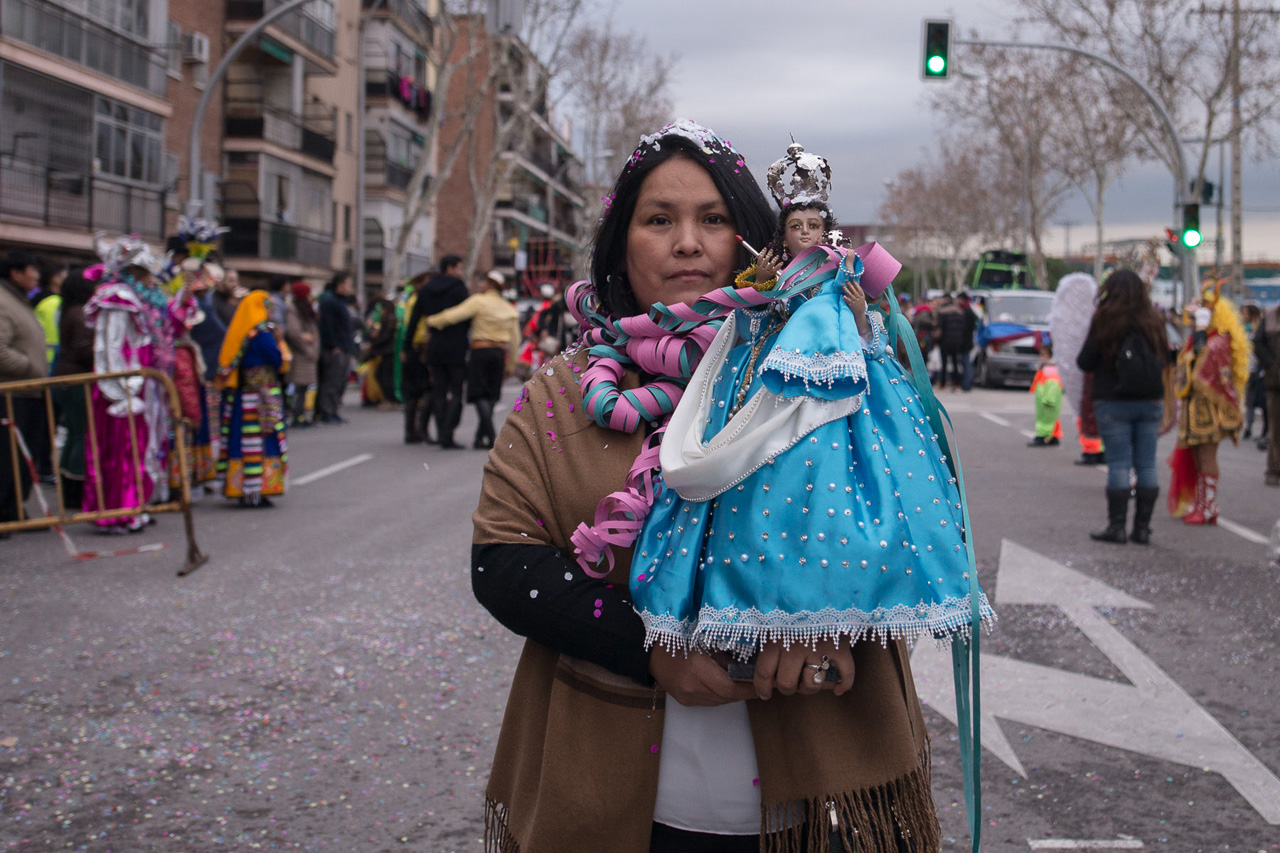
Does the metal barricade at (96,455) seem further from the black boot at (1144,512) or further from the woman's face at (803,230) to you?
the woman's face at (803,230)

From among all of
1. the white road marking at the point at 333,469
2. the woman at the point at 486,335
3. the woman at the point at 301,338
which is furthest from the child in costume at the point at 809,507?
the woman at the point at 301,338

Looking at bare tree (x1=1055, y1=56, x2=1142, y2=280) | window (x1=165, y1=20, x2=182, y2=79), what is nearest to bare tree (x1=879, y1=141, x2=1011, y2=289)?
bare tree (x1=1055, y1=56, x2=1142, y2=280)

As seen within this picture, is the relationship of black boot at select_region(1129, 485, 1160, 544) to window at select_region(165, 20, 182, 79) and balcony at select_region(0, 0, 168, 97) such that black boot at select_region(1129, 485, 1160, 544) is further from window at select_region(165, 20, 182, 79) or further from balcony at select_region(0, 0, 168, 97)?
window at select_region(165, 20, 182, 79)

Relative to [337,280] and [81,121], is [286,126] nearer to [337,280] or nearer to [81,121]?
[81,121]

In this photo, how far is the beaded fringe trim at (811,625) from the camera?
1621 millimetres

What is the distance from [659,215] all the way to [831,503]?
26.2 inches

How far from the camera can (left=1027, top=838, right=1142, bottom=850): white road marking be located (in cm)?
369

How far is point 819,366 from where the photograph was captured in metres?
1.66

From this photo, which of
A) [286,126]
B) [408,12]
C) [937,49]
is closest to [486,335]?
[937,49]

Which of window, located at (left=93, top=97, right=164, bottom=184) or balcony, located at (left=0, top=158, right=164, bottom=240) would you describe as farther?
window, located at (left=93, top=97, right=164, bottom=184)

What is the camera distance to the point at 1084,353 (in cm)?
890

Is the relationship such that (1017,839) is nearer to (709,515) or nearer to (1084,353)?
(709,515)

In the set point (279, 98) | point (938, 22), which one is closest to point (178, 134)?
point (279, 98)

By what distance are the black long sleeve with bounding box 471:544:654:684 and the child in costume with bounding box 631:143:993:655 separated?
95mm
